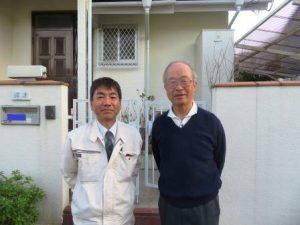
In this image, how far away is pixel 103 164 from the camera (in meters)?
2.33

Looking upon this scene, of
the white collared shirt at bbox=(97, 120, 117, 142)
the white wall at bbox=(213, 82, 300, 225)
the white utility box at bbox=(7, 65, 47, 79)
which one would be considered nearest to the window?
the white utility box at bbox=(7, 65, 47, 79)

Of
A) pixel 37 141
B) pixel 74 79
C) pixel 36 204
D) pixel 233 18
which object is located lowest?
pixel 36 204

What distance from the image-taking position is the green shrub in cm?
399

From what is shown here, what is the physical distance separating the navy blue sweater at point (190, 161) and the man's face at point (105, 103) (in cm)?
35

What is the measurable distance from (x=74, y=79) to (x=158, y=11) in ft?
6.98

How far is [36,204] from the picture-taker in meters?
4.44

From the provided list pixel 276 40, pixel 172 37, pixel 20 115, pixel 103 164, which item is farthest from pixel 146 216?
pixel 276 40

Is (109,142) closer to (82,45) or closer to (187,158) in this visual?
(187,158)

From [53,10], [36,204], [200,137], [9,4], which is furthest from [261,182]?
[9,4]

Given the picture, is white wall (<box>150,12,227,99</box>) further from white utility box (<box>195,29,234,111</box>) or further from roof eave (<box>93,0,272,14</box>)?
white utility box (<box>195,29,234,111</box>)

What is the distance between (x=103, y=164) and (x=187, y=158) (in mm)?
516

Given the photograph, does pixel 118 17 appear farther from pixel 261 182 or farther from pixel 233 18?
pixel 261 182

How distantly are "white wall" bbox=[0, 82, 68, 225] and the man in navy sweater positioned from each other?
229cm

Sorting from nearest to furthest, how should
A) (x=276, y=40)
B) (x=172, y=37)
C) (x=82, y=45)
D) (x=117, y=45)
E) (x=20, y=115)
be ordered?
(x=20, y=115) → (x=82, y=45) → (x=117, y=45) → (x=172, y=37) → (x=276, y=40)
